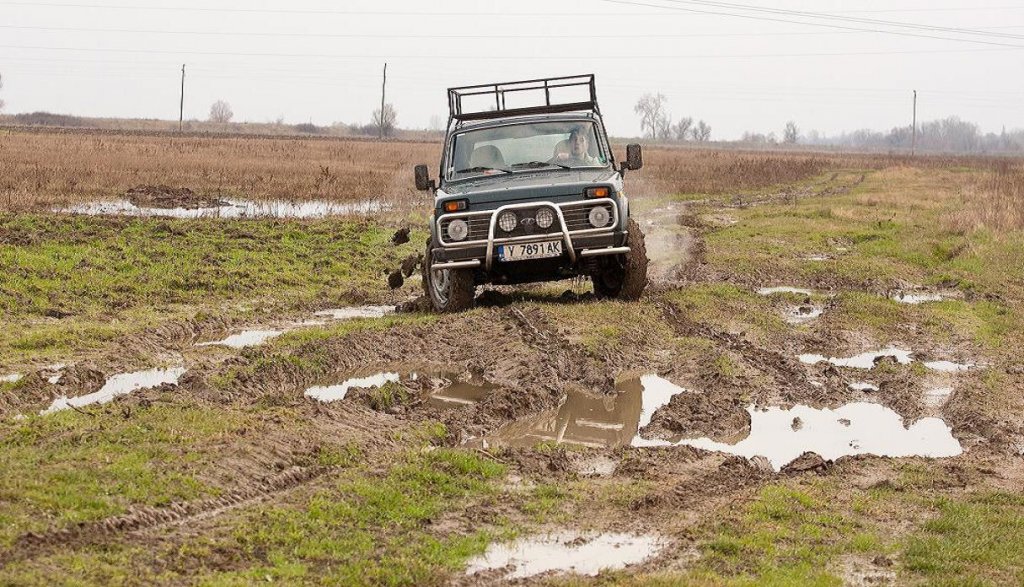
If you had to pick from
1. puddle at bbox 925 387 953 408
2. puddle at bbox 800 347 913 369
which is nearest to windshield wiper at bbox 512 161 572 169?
puddle at bbox 800 347 913 369

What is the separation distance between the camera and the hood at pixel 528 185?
41.4 ft

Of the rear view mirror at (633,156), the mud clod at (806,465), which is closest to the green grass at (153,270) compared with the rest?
the rear view mirror at (633,156)

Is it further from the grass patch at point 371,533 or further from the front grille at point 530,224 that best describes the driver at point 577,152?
the grass patch at point 371,533

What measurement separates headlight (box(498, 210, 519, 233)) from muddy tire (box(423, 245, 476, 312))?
81cm

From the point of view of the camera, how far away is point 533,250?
12.6 meters

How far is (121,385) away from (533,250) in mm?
4372

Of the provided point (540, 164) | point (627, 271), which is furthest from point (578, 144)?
point (627, 271)

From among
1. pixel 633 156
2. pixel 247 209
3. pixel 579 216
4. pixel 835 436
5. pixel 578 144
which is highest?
pixel 578 144

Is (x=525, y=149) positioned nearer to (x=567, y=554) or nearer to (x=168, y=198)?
(x=567, y=554)

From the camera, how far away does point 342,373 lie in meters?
11.1

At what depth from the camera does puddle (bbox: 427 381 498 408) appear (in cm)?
988

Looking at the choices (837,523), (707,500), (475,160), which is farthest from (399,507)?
(475,160)

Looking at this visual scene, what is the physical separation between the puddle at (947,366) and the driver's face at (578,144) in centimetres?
446

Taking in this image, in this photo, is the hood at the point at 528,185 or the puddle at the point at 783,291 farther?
the puddle at the point at 783,291
